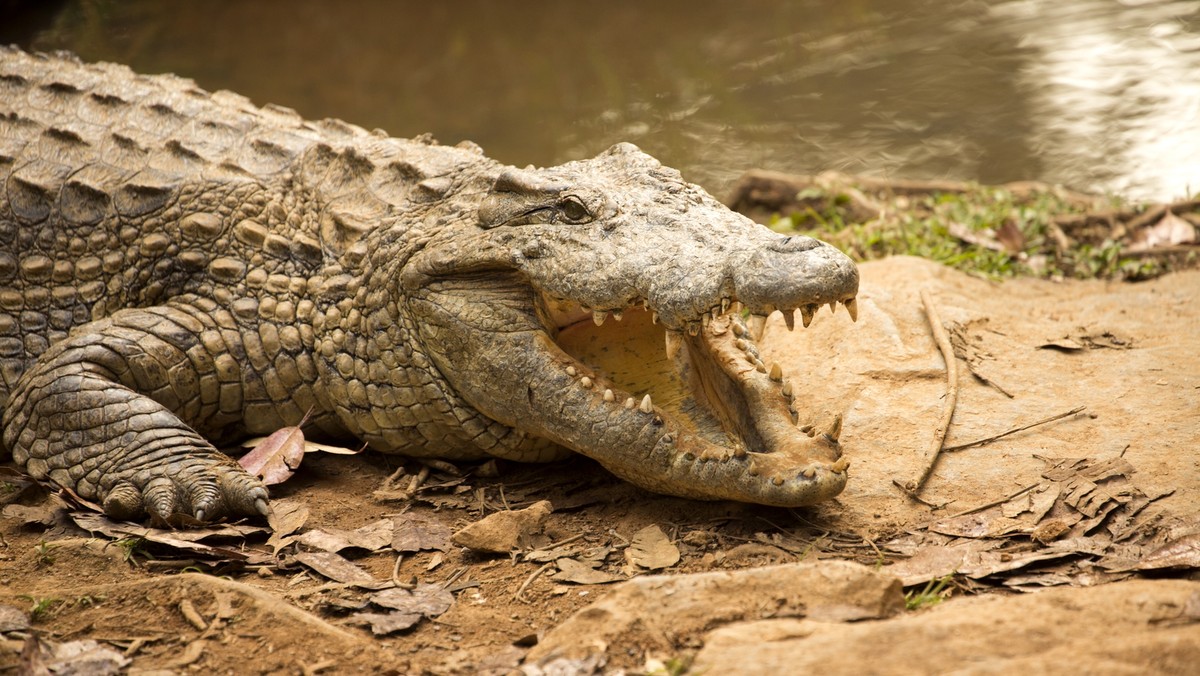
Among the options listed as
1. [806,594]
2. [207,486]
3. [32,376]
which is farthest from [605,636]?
[32,376]

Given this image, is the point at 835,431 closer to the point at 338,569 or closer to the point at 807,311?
the point at 807,311

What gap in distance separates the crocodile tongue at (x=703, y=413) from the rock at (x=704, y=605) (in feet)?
1.76

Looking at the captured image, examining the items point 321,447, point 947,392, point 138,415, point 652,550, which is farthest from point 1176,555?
point 138,415

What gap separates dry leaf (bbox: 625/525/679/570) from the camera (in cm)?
335

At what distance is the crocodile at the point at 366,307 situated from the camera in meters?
3.48

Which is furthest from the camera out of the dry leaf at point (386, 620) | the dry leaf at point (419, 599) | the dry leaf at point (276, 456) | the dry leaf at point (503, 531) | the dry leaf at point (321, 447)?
the dry leaf at point (321, 447)

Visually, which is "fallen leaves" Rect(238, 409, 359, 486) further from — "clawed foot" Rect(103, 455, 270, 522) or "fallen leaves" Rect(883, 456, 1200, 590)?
"fallen leaves" Rect(883, 456, 1200, 590)

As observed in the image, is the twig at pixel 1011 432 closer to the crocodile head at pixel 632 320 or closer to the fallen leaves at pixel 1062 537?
Result: the fallen leaves at pixel 1062 537

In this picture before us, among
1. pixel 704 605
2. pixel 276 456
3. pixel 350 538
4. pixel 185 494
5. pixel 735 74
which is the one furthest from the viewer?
pixel 735 74

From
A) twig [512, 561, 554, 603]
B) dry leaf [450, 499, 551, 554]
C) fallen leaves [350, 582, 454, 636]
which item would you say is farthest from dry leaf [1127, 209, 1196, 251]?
fallen leaves [350, 582, 454, 636]

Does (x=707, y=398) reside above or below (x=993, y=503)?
above

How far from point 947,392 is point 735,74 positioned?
20.2 feet

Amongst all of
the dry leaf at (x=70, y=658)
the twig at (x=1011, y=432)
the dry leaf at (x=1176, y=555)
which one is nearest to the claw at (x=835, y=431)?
the twig at (x=1011, y=432)

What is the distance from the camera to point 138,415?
4023mm
